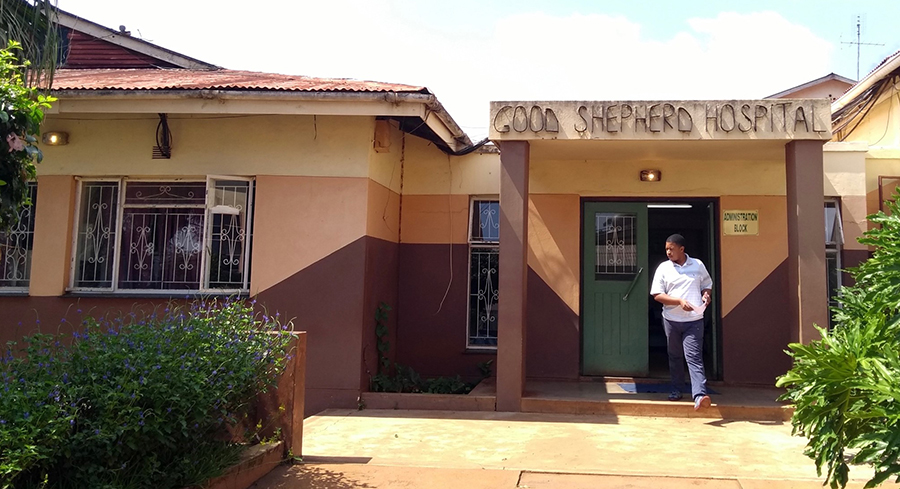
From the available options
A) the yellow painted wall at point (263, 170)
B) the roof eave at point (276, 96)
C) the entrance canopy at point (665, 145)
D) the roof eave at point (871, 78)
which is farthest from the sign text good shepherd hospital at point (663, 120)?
the roof eave at point (871, 78)

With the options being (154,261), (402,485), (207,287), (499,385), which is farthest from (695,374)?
(154,261)

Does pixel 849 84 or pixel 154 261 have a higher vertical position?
pixel 849 84

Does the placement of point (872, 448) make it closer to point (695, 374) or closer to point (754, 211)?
point (695, 374)

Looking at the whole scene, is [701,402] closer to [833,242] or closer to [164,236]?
[833,242]

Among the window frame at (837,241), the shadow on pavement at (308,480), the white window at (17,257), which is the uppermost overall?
the window frame at (837,241)

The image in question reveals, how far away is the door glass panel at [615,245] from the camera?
8.33 meters

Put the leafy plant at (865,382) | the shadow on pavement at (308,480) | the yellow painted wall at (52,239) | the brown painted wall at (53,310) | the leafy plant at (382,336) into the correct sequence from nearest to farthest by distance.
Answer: the leafy plant at (865,382)
the shadow on pavement at (308,480)
the brown painted wall at (53,310)
the yellow painted wall at (52,239)
the leafy plant at (382,336)

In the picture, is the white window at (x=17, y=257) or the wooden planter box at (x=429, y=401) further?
the white window at (x=17, y=257)

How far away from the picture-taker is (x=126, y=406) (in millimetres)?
3494

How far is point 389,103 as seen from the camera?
6977 millimetres

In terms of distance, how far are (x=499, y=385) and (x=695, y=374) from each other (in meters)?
1.83

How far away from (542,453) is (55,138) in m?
6.41

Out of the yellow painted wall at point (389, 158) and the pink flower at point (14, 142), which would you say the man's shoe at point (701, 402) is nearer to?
the yellow painted wall at point (389, 158)

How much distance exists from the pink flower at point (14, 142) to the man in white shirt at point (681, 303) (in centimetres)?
534
